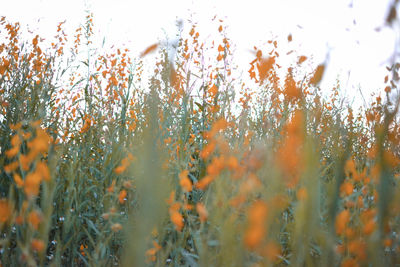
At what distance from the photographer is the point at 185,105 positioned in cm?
260

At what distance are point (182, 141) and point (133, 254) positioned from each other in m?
1.65

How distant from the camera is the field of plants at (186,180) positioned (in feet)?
2.88

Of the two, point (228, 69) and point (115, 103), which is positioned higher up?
point (228, 69)

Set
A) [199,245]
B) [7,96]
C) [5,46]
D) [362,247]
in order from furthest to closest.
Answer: [5,46] < [7,96] < [199,245] < [362,247]

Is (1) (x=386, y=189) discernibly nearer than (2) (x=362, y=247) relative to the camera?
Yes

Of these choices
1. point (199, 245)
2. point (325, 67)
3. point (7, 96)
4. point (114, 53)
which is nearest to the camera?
point (325, 67)

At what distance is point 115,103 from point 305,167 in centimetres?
252

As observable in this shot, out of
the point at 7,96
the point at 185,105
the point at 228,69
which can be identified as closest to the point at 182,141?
the point at 185,105

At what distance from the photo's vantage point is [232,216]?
3.22 ft

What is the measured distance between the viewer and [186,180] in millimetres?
1035

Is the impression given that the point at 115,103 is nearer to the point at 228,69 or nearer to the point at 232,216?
the point at 228,69

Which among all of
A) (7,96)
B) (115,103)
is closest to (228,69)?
(115,103)

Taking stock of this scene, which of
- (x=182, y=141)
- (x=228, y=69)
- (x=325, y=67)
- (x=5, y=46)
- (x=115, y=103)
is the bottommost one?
(x=325, y=67)

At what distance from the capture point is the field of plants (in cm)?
88
